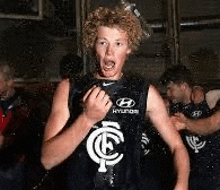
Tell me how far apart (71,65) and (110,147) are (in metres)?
4.08

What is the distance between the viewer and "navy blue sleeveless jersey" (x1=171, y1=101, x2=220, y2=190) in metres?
3.63

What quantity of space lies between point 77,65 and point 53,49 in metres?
0.47

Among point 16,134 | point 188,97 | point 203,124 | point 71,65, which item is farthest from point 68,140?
point 71,65

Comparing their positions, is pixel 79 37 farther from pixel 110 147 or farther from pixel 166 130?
pixel 110 147

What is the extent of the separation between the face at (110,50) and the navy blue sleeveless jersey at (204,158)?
1.77 metres

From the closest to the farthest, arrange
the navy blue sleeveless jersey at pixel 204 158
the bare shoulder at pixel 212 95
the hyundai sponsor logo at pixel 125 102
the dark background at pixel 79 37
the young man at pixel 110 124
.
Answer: the young man at pixel 110 124 < the hyundai sponsor logo at pixel 125 102 < the navy blue sleeveless jersey at pixel 204 158 < the bare shoulder at pixel 212 95 < the dark background at pixel 79 37

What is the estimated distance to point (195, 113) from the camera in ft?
12.6

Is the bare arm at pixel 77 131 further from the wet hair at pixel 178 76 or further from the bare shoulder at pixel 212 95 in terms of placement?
the bare shoulder at pixel 212 95

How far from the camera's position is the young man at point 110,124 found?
2.02m

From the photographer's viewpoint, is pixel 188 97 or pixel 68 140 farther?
pixel 188 97

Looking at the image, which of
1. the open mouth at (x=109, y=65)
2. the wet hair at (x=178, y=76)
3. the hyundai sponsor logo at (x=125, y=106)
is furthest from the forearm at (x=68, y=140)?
the wet hair at (x=178, y=76)

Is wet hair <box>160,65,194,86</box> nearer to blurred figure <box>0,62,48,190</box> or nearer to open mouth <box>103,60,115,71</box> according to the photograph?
blurred figure <box>0,62,48,190</box>

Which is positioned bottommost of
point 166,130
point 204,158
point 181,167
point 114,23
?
point 204,158

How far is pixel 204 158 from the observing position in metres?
3.69
